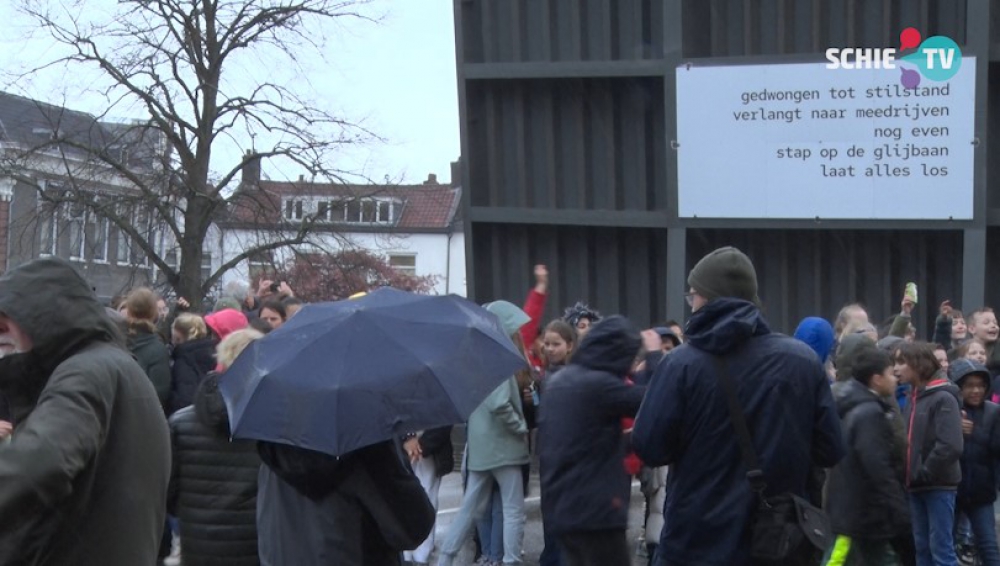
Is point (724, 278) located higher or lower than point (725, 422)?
higher

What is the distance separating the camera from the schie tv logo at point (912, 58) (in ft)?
37.3

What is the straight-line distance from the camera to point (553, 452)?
22.4 feet

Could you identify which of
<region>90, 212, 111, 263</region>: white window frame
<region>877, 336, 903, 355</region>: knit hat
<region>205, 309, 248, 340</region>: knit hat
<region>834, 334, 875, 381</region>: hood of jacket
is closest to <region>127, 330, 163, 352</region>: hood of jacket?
<region>205, 309, 248, 340</region>: knit hat

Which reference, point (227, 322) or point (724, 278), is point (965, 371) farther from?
point (227, 322)

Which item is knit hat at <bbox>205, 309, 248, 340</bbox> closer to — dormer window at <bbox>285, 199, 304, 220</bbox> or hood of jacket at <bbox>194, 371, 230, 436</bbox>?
hood of jacket at <bbox>194, 371, 230, 436</bbox>

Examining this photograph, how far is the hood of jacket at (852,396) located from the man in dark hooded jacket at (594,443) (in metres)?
1.30

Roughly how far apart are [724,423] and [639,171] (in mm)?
7962

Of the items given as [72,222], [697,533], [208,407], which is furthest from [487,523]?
[72,222]

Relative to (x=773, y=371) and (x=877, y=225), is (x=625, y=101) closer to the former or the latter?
(x=877, y=225)

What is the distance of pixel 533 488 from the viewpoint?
13.2 metres

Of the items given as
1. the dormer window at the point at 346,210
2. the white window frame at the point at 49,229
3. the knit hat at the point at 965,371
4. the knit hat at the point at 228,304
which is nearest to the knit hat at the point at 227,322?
the knit hat at the point at 228,304

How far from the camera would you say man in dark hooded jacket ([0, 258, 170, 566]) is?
3.22 meters

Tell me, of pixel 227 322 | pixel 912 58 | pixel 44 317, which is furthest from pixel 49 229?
pixel 44 317

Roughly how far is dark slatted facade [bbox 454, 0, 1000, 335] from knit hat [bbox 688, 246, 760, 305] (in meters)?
7.04
